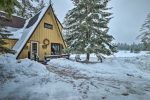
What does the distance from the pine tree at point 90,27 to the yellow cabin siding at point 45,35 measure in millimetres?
2197

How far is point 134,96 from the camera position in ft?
35.0

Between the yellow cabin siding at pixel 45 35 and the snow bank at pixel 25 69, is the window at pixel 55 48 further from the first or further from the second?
the snow bank at pixel 25 69

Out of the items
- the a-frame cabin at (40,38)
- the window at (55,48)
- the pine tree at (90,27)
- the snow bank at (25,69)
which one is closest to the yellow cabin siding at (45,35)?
the a-frame cabin at (40,38)

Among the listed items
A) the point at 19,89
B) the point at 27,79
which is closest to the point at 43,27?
the point at 27,79

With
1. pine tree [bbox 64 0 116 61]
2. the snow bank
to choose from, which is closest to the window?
pine tree [bbox 64 0 116 61]

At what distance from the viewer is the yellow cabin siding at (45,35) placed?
24375 mm

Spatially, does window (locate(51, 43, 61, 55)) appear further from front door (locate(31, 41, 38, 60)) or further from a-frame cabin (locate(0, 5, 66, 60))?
front door (locate(31, 41, 38, 60))

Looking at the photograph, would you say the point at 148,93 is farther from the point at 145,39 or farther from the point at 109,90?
the point at 145,39

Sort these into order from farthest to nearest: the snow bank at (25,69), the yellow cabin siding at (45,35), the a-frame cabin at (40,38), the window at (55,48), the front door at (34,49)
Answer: the window at (55,48)
the front door at (34,49)
the yellow cabin siding at (45,35)
the a-frame cabin at (40,38)
the snow bank at (25,69)

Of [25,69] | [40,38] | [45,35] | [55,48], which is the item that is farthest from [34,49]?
[25,69]

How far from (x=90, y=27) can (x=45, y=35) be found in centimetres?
545

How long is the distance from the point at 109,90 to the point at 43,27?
15764 millimetres

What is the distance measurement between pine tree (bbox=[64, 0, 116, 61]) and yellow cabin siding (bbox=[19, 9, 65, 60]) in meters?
2.20

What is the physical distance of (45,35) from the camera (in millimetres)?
26094
